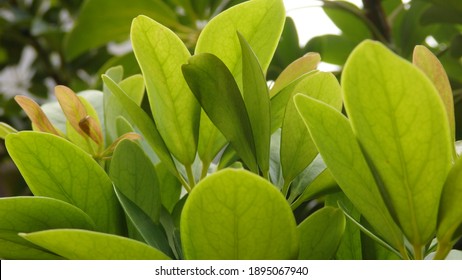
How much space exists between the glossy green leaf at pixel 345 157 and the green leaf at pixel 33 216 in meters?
0.14

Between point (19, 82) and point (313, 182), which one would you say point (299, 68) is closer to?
point (313, 182)

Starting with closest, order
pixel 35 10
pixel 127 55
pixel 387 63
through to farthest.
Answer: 1. pixel 387 63
2. pixel 127 55
3. pixel 35 10

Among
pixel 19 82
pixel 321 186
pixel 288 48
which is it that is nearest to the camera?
pixel 321 186

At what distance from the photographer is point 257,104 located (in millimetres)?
334

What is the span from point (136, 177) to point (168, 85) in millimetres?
59

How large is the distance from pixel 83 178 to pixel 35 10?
1.11m

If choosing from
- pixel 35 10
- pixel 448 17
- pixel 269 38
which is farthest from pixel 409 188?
pixel 35 10

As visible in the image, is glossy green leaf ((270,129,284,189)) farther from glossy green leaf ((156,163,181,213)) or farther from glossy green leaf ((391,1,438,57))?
glossy green leaf ((391,1,438,57))

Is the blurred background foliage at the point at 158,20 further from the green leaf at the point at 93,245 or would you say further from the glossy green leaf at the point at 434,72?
the green leaf at the point at 93,245

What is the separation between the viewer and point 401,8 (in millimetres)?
801

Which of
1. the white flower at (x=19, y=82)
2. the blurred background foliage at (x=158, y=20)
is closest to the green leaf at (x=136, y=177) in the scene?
the blurred background foliage at (x=158, y=20)

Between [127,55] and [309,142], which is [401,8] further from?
[309,142]

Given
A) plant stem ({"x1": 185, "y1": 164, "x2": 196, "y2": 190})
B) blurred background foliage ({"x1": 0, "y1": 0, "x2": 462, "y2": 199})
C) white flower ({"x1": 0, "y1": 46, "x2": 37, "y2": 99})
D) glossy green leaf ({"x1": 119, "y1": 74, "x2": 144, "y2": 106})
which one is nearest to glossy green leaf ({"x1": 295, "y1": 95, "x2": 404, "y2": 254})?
plant stem ({"x1": 185, "y1": 164, "x2": 196, "y2": 190})

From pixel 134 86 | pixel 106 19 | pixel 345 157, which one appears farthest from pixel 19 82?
pixel 345 157
